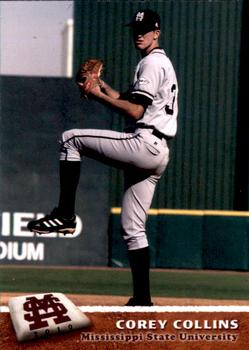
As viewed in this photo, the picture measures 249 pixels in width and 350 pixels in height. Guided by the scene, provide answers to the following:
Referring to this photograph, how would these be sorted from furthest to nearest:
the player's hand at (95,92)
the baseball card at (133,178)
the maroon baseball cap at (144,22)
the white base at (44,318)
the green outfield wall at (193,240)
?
the green outfield wall at (193,240), the baseball card at (133,178), the maroon baseball cap at (144,22), the player's hand at (95,92), the white base at (44,318)

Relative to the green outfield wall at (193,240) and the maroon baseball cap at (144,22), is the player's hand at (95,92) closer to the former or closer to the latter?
the maroon baseball cap at (144,22)

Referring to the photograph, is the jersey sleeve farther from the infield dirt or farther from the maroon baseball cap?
the infield dirt

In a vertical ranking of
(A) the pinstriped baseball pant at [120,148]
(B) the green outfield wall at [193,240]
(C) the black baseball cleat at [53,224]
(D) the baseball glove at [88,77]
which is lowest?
(B) the green outfield wall at [193,240]

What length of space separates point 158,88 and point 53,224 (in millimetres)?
805

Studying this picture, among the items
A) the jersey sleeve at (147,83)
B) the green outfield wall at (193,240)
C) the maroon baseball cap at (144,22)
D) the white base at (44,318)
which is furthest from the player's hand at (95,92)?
the green outfield wall at (193,240)

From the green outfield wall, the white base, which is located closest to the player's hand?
the white base

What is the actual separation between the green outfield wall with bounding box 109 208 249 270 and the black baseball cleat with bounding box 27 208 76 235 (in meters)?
5.42

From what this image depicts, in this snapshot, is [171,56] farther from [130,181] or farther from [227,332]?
[227,332]

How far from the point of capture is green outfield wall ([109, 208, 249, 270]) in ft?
30.9

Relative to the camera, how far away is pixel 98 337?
11.7 feet

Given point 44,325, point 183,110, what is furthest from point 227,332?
point 183,110

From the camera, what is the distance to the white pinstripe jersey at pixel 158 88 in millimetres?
3959

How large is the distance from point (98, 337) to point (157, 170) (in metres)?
0.91

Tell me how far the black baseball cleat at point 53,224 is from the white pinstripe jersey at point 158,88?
1.93 ft
